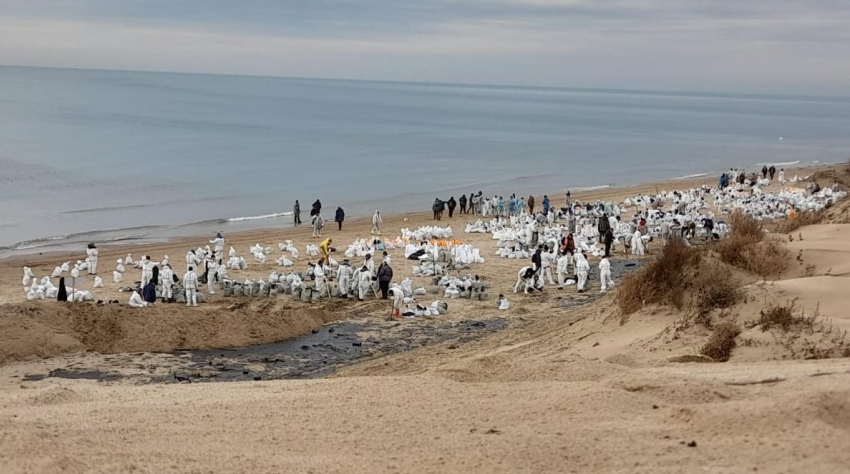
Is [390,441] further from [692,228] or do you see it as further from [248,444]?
[692,228]

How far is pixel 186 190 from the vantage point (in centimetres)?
4978

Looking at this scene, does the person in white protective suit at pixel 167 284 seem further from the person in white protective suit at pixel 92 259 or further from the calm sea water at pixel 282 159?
the calm sea water at pixel 282 159

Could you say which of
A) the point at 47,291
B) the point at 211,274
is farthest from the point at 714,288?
the point at 47,291

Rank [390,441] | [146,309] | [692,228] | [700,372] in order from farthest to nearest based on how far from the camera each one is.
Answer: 1. [692,228]
2. [146,309]
3. [700,372]
4. [390,441]

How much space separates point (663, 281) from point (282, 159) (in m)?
57.5

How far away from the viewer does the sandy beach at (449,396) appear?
695 cm

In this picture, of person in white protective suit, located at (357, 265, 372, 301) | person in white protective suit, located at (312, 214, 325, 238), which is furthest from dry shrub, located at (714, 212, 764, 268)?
person in white protective suit, located at (312, 214, 325, 238)

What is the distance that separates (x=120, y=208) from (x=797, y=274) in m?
36.0

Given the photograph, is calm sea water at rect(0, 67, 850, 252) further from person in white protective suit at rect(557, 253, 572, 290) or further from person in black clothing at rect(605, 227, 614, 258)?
person in white protective suit at rect(557, 253, 572, 290)

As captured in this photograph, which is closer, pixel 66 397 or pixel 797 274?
pixel 66 397

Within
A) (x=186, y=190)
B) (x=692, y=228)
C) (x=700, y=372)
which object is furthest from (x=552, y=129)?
(x=700, y=372)

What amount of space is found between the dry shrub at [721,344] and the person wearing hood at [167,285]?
1353 cm

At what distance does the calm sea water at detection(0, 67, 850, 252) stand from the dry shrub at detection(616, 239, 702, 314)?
1054 inches

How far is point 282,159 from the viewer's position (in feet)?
224
